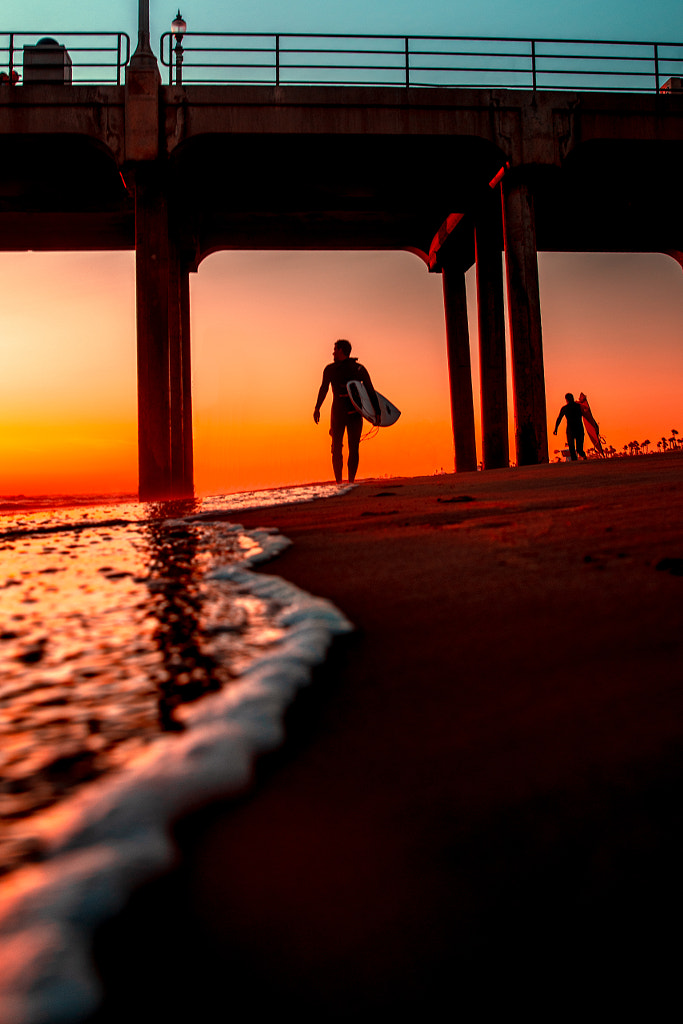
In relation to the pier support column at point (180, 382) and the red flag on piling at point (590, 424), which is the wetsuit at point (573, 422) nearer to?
the red flag on piling at point (590, 424)

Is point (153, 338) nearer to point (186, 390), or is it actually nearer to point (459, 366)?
point (186, 390)

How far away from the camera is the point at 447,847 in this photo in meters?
0.66

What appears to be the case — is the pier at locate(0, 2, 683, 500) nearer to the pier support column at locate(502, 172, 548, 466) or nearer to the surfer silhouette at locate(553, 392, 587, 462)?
the pier support column at locate(502, 172, 548, 466)

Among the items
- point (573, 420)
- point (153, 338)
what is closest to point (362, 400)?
point (153, 338)

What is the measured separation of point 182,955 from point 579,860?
0.37m

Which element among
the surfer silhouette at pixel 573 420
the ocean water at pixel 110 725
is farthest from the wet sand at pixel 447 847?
the surfer silhouette at pixel 573 420

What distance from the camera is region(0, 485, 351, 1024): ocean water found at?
538mm

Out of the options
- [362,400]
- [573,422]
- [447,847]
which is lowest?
[447,847]

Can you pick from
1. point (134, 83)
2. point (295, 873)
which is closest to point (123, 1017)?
point (295, 873)

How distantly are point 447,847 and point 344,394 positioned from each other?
7941mm

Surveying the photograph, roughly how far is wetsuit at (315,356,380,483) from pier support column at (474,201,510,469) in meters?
3.64

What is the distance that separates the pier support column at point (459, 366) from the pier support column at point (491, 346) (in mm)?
2289

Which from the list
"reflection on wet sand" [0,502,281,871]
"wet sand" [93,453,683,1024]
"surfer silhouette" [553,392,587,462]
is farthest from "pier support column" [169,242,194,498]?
"wet sand" [93,453,683,1024]

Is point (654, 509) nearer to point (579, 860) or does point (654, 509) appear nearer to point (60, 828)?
point (579, 860)
